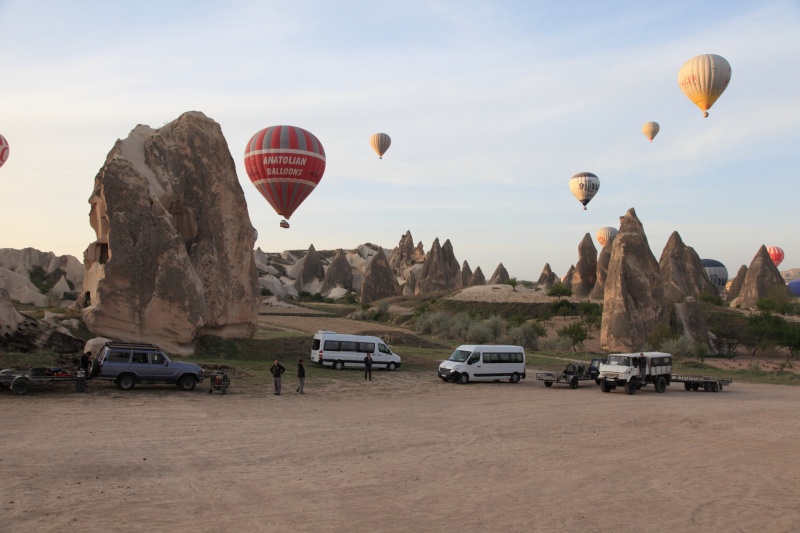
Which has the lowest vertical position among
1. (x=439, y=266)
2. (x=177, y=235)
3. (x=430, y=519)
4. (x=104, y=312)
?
(x=430, y=519)

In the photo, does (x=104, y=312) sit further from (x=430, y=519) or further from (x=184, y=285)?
(x=430, y=519)

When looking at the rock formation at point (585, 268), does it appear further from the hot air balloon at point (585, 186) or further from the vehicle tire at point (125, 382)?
the vehicle tire at point (125, 382)

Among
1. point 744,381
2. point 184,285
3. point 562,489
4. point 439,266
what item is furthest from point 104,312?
point 439,266

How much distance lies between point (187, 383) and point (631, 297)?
95.2ft

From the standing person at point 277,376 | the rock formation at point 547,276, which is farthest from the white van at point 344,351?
the rock formation at point 547,276

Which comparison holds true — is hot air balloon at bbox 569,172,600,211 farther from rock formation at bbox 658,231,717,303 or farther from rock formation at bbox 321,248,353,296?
rock formation at bbox 321,248,353,296

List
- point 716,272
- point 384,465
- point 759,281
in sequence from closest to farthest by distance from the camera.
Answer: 1. point 384,465
2. point 759,281
3. point 716,272

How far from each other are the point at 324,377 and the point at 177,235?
7648 millimetres

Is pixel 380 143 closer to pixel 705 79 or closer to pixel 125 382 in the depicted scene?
pixel 705 79

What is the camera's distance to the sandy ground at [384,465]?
9.22 meters

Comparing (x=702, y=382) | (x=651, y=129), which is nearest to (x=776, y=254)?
(x=651, y=129)

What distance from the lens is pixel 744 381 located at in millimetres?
30953

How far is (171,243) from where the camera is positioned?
2623 cm

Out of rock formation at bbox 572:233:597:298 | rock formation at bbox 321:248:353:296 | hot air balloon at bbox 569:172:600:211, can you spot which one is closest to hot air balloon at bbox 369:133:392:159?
hot air balloon at bbox 569:172:600:211
